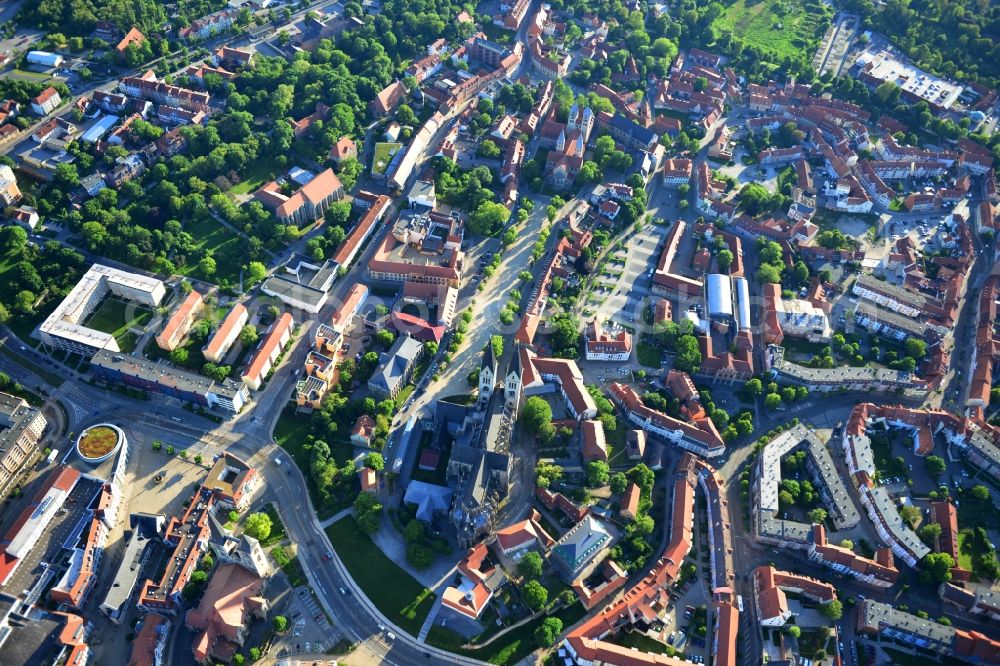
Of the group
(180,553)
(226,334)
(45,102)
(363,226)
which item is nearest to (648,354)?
(363,226)

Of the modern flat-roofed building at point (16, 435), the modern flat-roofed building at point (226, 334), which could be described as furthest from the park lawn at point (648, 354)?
the modern flat-roofed building at point (16, 435)

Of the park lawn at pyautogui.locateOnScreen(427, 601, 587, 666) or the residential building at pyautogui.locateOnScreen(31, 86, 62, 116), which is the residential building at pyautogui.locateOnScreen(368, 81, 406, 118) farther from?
the park lawn at pyautogui.locateOnScreen(427, 601, 587, 666)

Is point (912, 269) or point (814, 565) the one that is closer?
point (814, 565)

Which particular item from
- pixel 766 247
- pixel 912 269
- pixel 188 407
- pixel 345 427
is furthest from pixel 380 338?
pixel 912 269

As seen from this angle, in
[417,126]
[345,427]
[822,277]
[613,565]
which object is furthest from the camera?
[417,126]

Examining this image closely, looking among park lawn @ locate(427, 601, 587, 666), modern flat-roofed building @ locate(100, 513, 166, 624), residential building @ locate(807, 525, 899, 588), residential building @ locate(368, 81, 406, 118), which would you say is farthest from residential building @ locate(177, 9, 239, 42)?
residential building @ locate(807, 525, 899, 588)

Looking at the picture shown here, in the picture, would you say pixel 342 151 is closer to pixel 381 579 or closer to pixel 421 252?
Answer: pixel 421 252

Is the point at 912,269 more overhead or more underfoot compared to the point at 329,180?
more overhead

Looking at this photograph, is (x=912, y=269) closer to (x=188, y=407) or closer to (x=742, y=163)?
(x=742, y=163)
